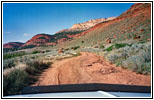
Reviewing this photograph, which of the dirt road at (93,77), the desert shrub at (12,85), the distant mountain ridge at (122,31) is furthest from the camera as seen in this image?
the distant mountain ridge at (122,31)

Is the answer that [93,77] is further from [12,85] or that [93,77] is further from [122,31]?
[122,31]

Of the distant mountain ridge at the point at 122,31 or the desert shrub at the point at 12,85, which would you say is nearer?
the desert shrub at the point at 12,85

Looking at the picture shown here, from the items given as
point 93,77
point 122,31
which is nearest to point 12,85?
point 93,77

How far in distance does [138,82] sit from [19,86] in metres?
3.99

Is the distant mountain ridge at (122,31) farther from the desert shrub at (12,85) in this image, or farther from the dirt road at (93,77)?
the desert shrub at (12,85)

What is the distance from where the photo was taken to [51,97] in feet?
7.43

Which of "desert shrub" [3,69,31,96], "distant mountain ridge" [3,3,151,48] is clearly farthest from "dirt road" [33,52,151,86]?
"distant mountain ridge" [3,3,151,48]

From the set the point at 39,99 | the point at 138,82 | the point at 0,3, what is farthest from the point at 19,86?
the point at 138,82

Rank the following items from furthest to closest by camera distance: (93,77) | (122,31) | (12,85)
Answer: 1. (122,31)
2. (93,77)
3. (12,85)

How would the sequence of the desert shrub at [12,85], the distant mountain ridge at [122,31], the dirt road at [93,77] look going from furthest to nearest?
the distant mountain ridge at [122,31]
the dirt road at [93,77]
the desert shrub at [12,85]

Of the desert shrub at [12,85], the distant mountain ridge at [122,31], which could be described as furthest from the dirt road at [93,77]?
the distant mountain ridge at [122,31]

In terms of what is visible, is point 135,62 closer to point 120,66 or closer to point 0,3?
point 120,66

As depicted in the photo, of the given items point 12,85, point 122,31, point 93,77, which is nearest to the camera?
point 12,85

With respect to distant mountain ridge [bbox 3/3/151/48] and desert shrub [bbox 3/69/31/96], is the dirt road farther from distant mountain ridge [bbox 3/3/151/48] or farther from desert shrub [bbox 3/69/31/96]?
distant mountain ridge [bbox 3/3/151/48]
